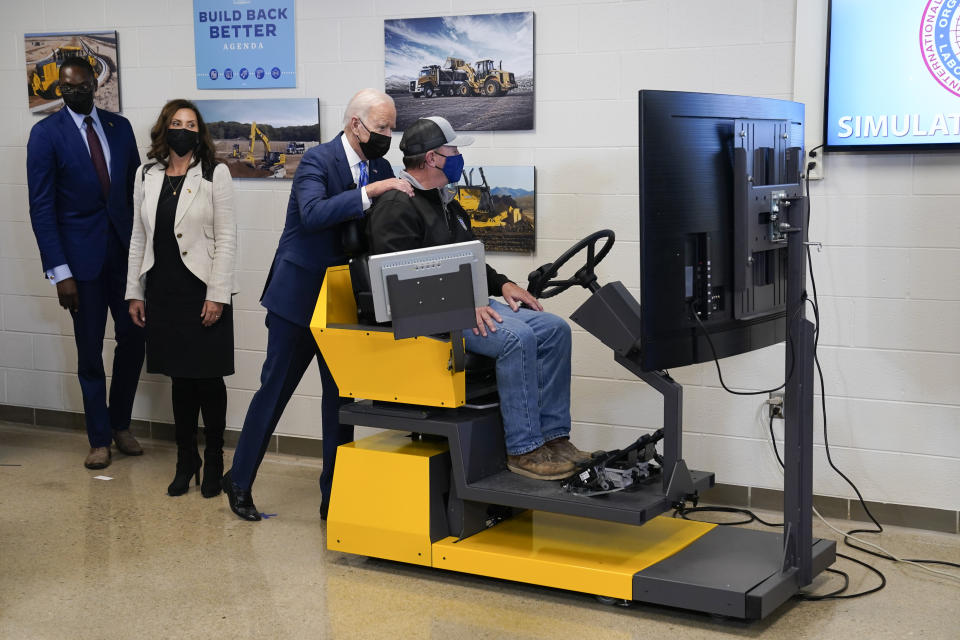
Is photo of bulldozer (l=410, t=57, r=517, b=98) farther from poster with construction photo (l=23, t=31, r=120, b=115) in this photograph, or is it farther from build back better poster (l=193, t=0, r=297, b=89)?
poster with construction photo (l=23, t=31, r=120, b=115)

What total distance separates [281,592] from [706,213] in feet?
5.81

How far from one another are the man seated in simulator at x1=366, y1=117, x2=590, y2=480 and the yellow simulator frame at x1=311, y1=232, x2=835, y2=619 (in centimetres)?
10

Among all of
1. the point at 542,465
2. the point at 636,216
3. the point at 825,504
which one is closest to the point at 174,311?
the point at 542,465

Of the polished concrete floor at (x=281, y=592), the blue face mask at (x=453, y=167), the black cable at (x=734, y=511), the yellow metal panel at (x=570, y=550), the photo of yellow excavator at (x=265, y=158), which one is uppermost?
the photo of yellow excavator at (x=265, y=158)

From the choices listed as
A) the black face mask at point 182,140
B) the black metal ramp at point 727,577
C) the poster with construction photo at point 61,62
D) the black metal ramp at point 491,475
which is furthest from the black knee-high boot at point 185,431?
the black metal ramp at point 727,577

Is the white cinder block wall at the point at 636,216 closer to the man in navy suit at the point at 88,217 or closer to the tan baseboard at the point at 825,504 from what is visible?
the tan baseboard at the point at 825,504

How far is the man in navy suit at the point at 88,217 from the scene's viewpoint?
4.85 m

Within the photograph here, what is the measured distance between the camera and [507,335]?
3486 millimetres

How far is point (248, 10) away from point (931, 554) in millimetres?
Answer: 3662

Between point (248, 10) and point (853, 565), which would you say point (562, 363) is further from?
point (248, 10)

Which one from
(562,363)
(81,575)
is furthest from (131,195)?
(562,363)

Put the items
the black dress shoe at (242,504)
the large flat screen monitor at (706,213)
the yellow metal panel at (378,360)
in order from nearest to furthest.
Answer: the large flat screen monitor at (706,213) < the yellow metal panel at (378,360) < the black dress shoe at (242,504)

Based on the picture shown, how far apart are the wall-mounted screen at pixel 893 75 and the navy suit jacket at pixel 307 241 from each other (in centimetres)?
172

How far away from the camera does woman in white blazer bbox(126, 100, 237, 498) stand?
14.3ft
